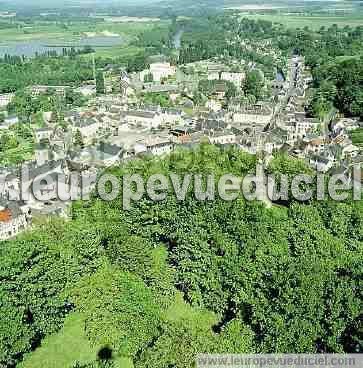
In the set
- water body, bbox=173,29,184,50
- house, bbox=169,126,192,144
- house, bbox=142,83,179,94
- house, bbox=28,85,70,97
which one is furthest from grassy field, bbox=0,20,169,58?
house, bbox=169,126,192,144

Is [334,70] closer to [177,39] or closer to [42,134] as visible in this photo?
[42,134]

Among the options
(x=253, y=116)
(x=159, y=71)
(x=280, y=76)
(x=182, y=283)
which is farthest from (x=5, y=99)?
(x=182, y=283)

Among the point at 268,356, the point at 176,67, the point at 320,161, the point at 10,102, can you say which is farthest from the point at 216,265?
the point at 176,67

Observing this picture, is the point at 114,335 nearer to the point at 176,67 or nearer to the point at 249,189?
the point at 249,189

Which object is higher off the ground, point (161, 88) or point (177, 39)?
point (161, 88)

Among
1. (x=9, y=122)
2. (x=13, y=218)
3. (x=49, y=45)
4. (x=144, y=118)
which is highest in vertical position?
(x=13, y=218)

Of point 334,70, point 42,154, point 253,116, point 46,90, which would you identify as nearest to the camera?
point 42,154

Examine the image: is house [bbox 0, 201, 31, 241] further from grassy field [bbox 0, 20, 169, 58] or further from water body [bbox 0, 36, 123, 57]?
water body [bbox 0, 36, 123, 57]
